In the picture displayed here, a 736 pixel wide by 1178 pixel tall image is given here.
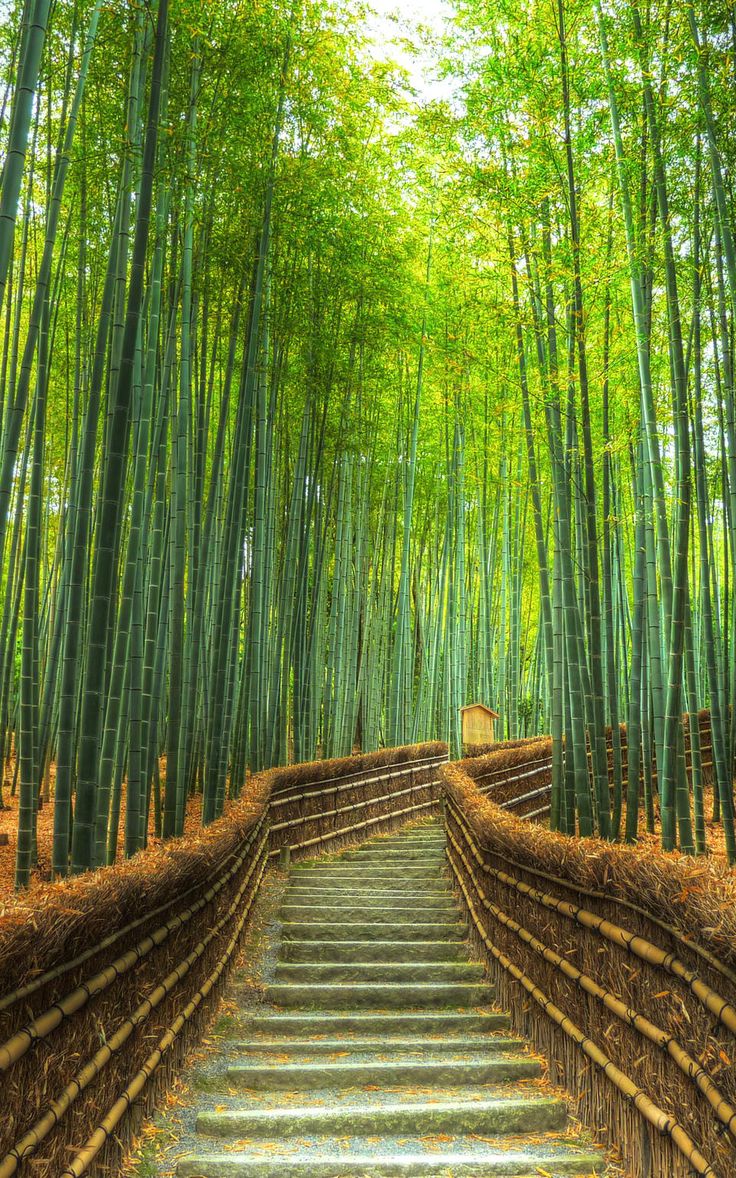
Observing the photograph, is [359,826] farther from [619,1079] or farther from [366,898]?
[619,1079]

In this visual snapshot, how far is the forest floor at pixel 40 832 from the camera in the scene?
4.42 m

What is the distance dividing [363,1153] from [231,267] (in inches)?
172

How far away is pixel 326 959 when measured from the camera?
3764mm

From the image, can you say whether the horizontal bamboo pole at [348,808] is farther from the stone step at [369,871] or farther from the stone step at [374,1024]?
the stone step at [374,1024]

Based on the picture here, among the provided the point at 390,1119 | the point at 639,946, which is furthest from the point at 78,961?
the point at 639,946

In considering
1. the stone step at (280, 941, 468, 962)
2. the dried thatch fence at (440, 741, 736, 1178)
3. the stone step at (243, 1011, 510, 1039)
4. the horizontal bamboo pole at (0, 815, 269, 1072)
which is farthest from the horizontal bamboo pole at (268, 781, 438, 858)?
the horizontal bamboo pole at (0, 815, 269, 1072)

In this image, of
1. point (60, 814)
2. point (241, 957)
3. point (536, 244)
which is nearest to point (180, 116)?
point (536, 244)

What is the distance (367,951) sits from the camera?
12.4 ft

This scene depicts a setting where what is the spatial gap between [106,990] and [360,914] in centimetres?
245

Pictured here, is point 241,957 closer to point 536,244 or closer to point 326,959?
point 326,959

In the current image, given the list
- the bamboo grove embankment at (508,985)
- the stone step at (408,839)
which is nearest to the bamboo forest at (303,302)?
the bamboo grove embankment at (508,985)

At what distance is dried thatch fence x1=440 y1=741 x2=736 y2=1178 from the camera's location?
169 cm

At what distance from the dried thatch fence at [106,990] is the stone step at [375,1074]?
0.75 feet

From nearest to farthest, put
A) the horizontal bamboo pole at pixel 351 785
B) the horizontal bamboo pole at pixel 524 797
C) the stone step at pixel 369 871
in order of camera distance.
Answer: the stone step at pixel 369 871
the horizontal bamboo pole at pixel 351 785
the horizontal bamboo pole at pixel 524 797
